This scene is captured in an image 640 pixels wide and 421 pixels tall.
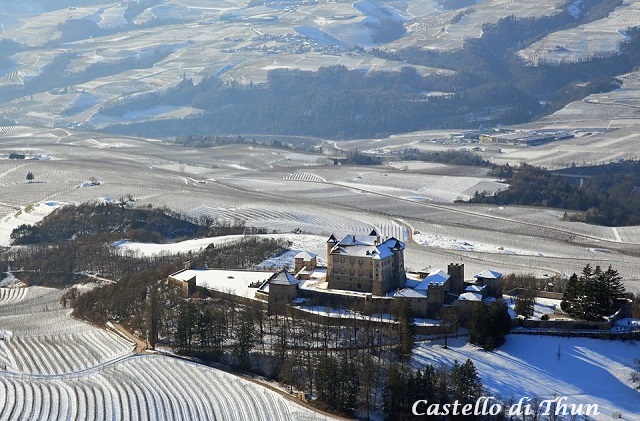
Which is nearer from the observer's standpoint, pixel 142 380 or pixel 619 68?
pixel 142 380

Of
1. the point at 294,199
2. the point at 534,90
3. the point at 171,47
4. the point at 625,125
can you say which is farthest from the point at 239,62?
the point at 294,199

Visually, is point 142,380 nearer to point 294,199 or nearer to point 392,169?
point 294,199

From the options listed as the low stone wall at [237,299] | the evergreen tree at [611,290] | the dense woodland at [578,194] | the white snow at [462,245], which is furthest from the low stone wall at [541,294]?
the dense woodland at [578,194]

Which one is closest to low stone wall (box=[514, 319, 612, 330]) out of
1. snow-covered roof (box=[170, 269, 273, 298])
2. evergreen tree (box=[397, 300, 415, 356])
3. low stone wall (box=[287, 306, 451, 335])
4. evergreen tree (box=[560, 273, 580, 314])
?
evergreen tree (box=[560, 273, 580, 314])

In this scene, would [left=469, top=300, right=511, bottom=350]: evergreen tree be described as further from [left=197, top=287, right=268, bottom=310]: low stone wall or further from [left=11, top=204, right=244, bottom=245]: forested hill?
[left=11, top=204, right=244, bottom=245]: forested hill

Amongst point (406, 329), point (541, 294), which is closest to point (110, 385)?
point (406, 329)

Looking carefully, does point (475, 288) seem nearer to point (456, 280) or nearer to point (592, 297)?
point (456, 280)
